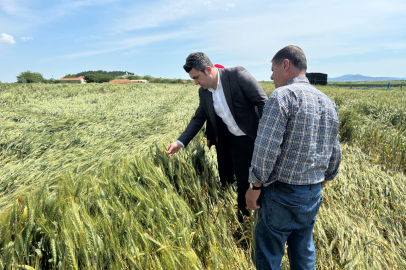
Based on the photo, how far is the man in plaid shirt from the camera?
133 cm

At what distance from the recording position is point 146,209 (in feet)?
5.01

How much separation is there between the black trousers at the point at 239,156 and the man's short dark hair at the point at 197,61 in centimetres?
75

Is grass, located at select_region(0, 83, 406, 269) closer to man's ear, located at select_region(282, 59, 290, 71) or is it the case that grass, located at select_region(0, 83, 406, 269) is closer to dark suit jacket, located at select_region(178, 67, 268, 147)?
dark suit jacket, located at select_region(178, 67, 268, 147)

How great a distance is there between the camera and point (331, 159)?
5.32 feet

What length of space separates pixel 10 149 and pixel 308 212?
4458 mm

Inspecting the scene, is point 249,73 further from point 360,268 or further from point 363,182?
point 363,182

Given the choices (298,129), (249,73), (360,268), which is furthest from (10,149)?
(360,268)

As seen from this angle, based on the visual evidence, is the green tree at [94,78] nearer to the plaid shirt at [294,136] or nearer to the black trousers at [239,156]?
the black trousers at [239,156]

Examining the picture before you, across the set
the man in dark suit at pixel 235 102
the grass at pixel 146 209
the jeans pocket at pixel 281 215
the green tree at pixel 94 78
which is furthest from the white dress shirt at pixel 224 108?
the green tree at pixel 94 78

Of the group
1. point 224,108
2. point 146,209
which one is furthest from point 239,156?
point 146,209

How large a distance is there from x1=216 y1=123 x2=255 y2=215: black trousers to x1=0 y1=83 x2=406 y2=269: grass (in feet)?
0.58

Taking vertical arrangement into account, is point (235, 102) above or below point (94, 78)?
below

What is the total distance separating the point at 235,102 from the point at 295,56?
77 centimetres

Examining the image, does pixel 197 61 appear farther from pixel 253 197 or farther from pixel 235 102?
pixel 253 197
